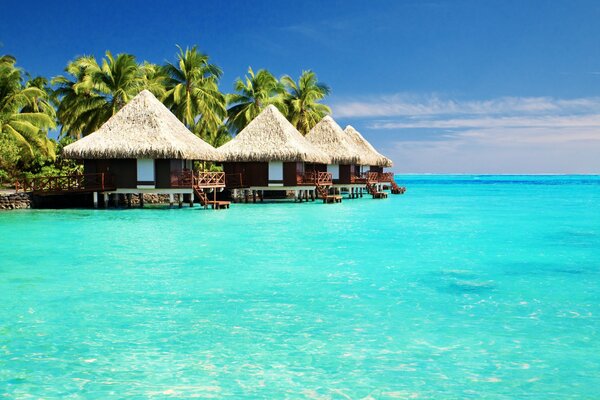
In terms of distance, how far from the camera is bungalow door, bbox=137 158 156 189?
25.5 meters

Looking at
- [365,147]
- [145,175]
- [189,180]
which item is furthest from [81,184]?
[365,147]

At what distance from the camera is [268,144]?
99.9 ft

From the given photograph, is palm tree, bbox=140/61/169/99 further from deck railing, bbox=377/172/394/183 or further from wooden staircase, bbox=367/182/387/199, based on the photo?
deck railing, bbox=377/172/394/183

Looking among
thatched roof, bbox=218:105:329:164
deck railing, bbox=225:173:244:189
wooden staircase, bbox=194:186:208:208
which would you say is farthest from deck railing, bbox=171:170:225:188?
deck railing, bbox=225:173:244:189

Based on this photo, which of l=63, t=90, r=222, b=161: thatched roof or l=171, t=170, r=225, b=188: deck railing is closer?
l=63, t=90, r=222, b=161: thatched roof

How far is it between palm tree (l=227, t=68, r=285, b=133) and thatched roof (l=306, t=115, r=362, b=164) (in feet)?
11.2

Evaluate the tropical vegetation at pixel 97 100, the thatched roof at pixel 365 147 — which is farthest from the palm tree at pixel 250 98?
the thatched roof at pixel 365 147

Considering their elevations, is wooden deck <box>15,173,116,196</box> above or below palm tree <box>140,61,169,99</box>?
below

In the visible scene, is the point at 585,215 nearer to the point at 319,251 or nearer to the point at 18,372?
the point at 319,251

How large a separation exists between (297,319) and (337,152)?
30.7 metres

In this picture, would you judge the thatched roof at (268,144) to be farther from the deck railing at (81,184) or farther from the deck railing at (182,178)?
the deck railing at (81,184)

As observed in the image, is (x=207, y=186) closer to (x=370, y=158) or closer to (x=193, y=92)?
(x=193, y=92)

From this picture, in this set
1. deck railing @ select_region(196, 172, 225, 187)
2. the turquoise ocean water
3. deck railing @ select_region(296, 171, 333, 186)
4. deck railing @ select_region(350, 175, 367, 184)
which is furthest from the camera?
deck railing @ select_region(350, 175, 367, 184)

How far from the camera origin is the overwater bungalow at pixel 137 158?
81.3 ft
